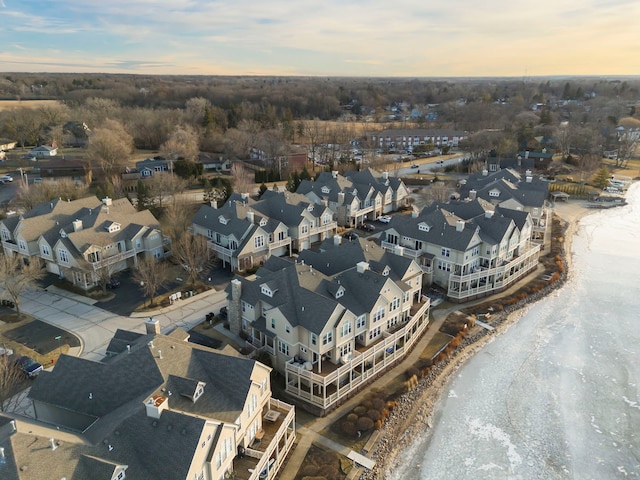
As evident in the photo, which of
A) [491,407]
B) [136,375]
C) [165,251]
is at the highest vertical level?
[136,375]

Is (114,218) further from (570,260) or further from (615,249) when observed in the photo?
(615,249)

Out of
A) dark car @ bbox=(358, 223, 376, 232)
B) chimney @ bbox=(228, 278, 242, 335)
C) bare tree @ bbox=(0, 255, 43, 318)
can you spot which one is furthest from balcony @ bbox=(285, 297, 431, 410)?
dark car @ bbox=(358, 223, 376, 232)

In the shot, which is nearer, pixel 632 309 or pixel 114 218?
pixel 632 309

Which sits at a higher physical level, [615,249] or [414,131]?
[414,131]

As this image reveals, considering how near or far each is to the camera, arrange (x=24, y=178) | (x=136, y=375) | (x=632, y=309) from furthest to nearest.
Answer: (x=24, y=178)
(x=632, y=309)
(x=136, y=375)

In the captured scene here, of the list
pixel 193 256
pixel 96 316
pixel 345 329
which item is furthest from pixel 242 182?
pixel 345 329

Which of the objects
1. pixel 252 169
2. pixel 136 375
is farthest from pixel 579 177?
pixel 136 375

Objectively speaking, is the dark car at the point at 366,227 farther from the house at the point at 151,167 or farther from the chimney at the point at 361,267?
the house at the point at 151,167

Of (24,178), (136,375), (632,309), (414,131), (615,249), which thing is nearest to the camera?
(136,375)

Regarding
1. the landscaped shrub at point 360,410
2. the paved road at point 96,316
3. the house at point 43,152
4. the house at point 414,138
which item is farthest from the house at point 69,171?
the house at point 414,138

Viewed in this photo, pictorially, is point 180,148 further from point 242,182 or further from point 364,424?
point 364,424
